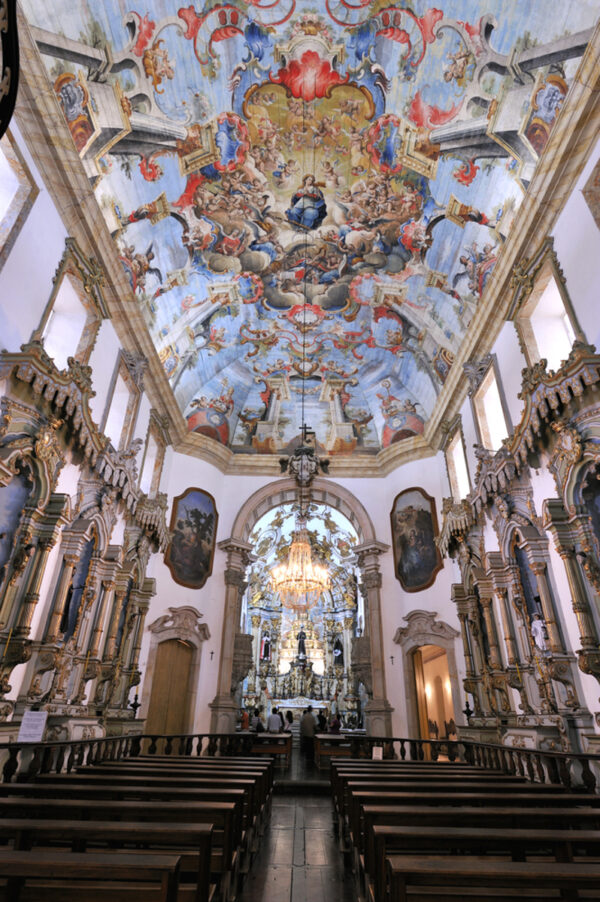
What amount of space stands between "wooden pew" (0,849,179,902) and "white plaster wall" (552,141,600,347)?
7.43 metres

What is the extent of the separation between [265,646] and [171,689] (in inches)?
726

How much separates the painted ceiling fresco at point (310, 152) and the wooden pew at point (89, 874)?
9916 mm

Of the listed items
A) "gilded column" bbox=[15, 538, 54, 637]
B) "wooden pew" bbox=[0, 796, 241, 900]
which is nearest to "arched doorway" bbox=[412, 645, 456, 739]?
"gilded column" bbox=[15, 538, 54, 637]

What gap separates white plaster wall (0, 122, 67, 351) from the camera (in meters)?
6.90

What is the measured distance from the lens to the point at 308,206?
1288 cm

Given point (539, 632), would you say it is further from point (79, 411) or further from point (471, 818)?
point (79, 411)

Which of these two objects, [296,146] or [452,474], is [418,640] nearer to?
[452,474]

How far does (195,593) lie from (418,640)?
6.66 m

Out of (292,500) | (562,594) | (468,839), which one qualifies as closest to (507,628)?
(562,594)

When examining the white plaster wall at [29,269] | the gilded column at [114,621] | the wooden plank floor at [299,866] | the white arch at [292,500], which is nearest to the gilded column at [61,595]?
the gilded column at [114,621]

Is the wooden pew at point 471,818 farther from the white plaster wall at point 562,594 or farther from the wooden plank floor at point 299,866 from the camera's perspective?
the white plaster wall at point 562,594

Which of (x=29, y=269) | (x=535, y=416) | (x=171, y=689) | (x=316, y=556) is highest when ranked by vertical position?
(x=316, y=556)

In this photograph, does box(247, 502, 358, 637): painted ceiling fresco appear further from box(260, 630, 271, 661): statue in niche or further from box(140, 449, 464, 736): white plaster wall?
box(140, 449, 464, 736): white plaster wall

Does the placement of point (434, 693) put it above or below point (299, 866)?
above
